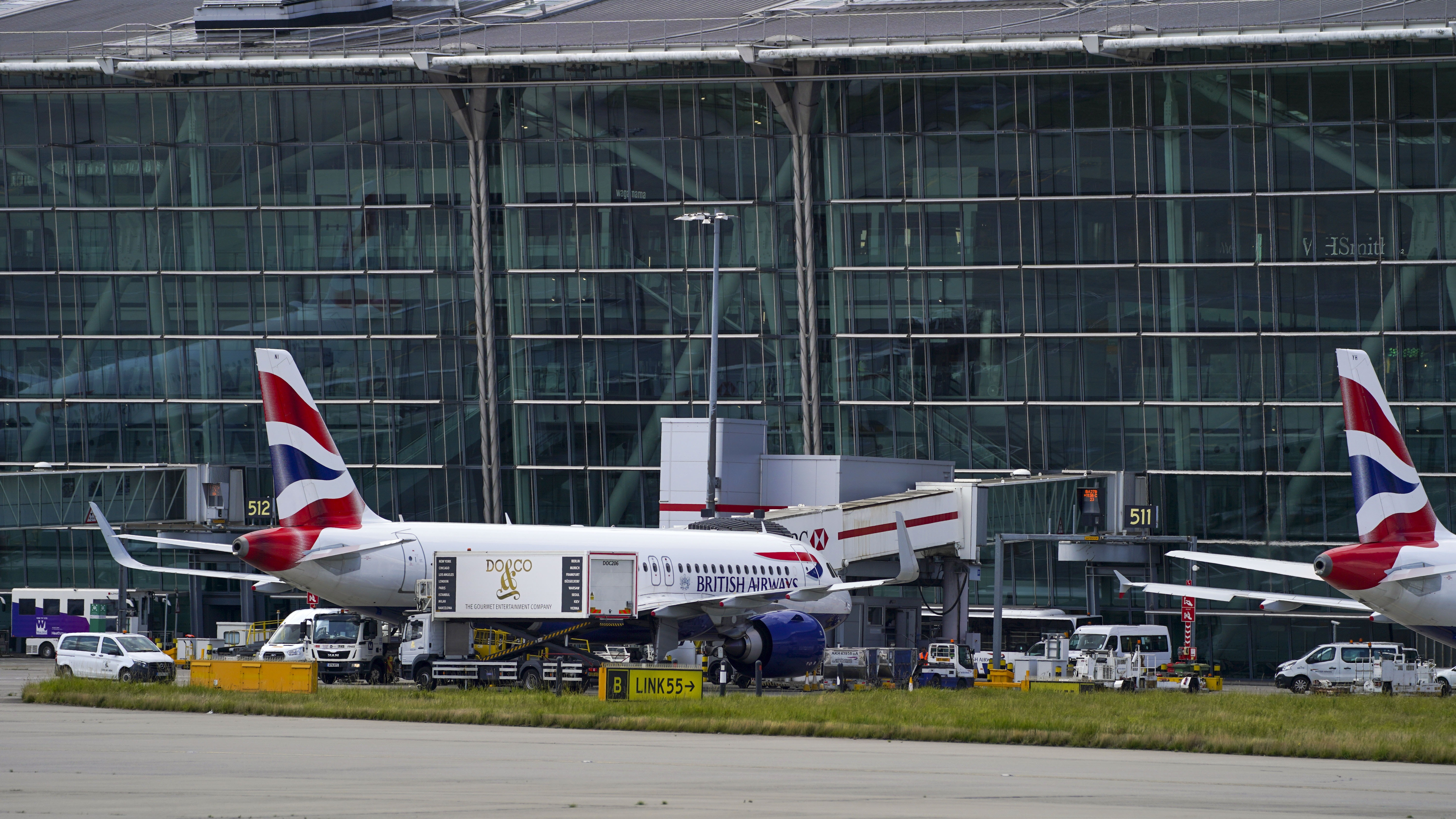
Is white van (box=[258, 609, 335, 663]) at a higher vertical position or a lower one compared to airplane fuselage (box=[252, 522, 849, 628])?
lower

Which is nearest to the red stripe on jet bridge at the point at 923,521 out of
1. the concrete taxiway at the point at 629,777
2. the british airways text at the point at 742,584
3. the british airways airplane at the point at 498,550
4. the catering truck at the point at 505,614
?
the british airways airplane at the point at 498,550

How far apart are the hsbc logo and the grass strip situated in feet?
54.5

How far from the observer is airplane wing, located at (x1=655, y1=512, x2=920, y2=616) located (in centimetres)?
4528

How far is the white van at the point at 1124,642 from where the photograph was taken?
54.0m

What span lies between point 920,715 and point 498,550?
1468cm

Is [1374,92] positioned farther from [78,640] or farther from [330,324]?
[78,640]

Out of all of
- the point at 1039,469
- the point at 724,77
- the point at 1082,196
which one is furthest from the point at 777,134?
the point at 1039,469

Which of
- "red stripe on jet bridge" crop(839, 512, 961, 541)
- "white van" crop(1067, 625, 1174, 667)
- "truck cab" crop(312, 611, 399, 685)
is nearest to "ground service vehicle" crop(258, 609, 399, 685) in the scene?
"truck cab" crop(312, 611, 399, 685)

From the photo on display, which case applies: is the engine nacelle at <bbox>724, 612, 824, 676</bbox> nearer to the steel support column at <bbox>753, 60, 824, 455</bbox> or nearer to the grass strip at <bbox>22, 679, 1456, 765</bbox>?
the grass strip at <bbox>22, 679, 1456, 765</bbox>

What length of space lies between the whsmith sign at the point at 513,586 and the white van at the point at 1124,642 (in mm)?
17629

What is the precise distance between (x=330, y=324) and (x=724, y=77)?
19077 millimetres

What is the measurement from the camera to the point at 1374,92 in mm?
65188

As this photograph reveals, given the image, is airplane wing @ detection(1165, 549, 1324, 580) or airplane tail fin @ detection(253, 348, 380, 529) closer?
airplane wing @ detection(1165, 549, 1324, 580)

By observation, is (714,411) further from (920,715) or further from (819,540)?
(920,715)
